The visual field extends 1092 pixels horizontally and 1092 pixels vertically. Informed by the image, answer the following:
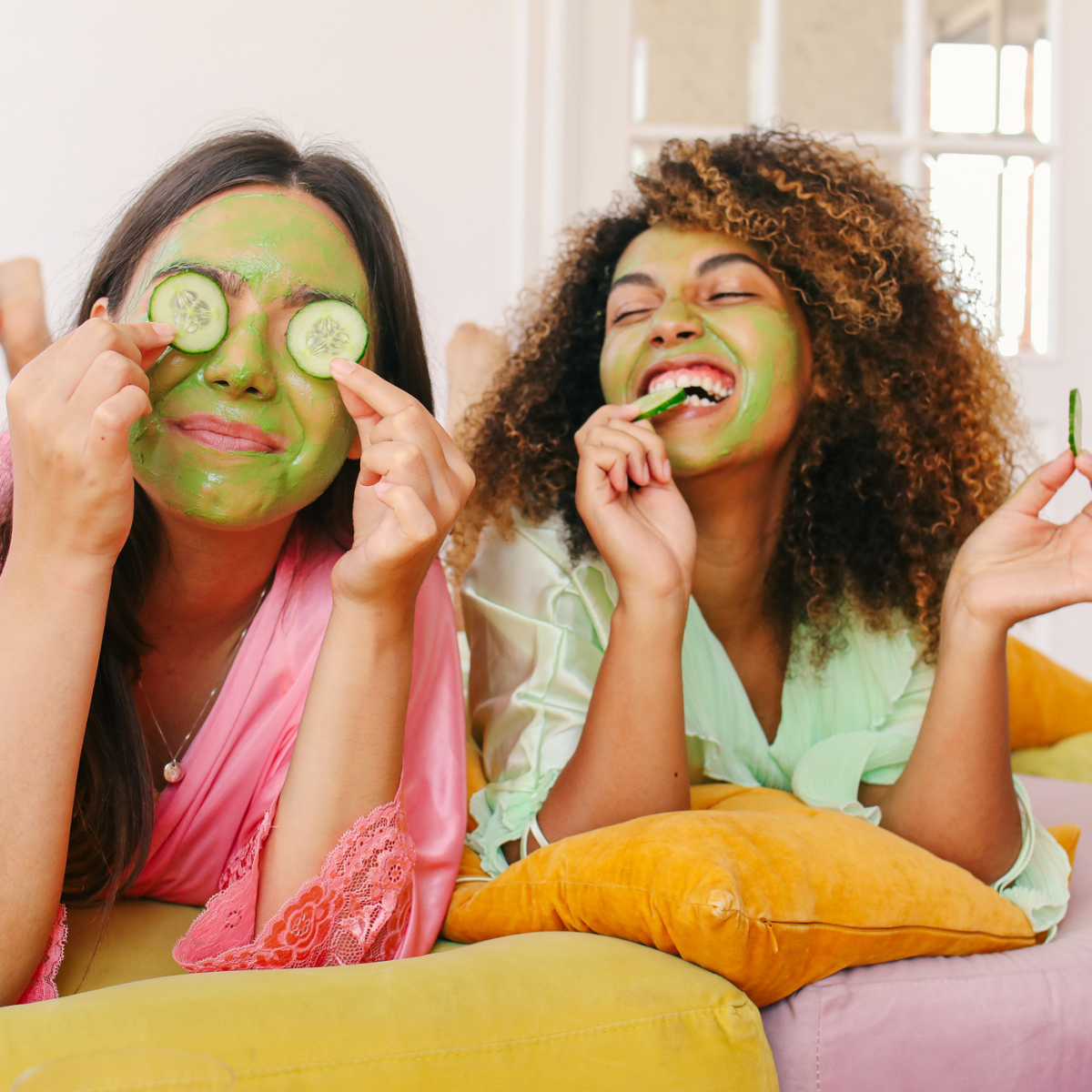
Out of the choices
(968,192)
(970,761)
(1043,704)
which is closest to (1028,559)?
(970,761)

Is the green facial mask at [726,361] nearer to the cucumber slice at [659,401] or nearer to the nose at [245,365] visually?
the cucumber slice at [659,401]

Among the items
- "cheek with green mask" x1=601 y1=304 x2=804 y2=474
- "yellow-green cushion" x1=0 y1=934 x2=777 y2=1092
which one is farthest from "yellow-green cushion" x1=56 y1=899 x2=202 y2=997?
"cheek with green mask" x1=601 y1=304 x2=804 y2=474

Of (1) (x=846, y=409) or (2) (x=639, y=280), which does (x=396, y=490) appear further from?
(1) (x=846, y=409)

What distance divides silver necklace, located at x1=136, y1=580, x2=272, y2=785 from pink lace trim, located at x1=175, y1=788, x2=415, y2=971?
166 mm

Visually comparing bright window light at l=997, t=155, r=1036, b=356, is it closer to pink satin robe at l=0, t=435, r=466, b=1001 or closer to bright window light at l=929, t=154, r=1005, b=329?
bright window light at l=929, t=154, r=1005, b=329

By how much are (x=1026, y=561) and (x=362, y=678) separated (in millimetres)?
922

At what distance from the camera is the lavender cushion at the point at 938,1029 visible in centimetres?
120

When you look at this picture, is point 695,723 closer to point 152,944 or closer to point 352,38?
point 152,944

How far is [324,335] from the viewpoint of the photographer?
4.37 feet

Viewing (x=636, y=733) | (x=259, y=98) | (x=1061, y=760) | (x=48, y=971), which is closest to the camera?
(x=48, y=971)

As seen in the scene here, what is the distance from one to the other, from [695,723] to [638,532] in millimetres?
389

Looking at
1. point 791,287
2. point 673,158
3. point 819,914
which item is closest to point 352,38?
point 673,158

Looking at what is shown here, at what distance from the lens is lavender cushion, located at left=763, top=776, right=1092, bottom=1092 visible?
47.3 inches

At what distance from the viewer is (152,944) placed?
1.35 meters
